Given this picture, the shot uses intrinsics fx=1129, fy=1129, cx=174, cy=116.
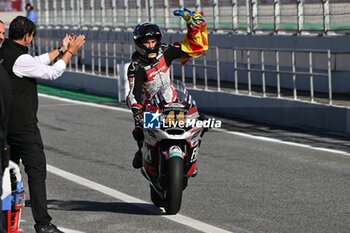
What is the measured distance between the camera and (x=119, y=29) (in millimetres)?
35562

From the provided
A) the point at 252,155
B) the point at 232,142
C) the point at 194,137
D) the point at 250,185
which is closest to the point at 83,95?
the point at 232,142

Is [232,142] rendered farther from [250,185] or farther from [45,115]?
[45,115]

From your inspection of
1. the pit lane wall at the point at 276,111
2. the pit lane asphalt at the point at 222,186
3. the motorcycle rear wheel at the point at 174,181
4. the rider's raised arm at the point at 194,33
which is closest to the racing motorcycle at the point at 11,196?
the pit lane asphalt at the point at 222,186

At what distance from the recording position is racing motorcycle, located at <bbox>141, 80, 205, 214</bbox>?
1122 centimetres

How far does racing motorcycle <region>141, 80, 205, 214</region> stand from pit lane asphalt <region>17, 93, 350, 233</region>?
0.35 metres

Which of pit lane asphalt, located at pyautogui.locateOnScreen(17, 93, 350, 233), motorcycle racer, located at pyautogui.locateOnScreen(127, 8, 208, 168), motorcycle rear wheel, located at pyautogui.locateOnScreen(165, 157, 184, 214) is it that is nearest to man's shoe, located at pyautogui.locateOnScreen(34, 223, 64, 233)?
pit lane asphalt, located at pyautogui.locateOnScreen(17, 93, 350, 233)

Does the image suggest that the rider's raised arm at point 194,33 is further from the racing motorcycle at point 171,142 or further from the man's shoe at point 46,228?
the man's shoe at point 46,228

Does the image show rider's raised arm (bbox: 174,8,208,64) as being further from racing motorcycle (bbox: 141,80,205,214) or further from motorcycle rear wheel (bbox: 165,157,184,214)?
motorcycle rear wheel (bbox: 165,157,184,214)

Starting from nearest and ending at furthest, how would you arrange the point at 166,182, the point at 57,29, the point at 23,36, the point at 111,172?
1. the point at 23,36
2. the point at 166,182
3. the point at 111,172
4. the point at 57,29

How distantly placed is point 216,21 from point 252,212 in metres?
17.6

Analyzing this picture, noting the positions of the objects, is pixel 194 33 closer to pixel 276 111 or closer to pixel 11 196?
pixel 11 196

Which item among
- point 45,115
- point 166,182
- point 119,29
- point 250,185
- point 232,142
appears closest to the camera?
point 166,182

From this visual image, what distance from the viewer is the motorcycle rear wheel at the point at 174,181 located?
36.5ft

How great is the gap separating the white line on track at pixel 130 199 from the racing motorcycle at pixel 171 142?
17 centimetres
